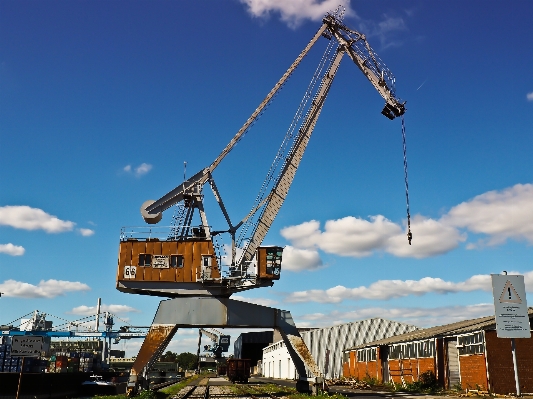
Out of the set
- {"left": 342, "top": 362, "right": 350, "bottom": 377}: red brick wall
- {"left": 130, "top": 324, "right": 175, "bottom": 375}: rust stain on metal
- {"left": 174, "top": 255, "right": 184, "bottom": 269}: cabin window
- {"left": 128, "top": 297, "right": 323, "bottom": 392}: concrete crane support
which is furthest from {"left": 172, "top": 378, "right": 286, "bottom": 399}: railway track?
{"left": 342, "top": 362, "right": 350, "bottom": 377}: red brick wall

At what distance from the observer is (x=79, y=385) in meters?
43.6

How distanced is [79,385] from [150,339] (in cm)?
2053

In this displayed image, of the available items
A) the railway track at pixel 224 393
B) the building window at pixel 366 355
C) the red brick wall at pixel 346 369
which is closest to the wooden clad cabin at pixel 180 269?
the railway track at pixel 224 393

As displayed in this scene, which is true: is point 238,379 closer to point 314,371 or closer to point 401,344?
point 401,344

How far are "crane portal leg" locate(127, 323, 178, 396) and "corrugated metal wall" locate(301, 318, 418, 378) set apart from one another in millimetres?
36607

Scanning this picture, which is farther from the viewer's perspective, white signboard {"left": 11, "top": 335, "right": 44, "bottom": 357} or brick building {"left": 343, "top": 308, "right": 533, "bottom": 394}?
brick building {"left": 343, "top": 308, "right": 533, "bottom": 394}

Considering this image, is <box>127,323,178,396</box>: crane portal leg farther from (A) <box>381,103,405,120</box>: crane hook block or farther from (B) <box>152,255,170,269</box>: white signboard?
(A) <box>381,103,405,120</box>: crane hook block

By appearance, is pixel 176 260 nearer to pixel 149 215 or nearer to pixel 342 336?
pixel 149 215

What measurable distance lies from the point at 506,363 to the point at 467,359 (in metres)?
2.54

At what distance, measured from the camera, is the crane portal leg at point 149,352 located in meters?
26.5

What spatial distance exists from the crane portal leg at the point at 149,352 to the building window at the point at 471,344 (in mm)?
18161

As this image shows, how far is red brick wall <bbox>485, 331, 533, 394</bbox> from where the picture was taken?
28516 millimetres

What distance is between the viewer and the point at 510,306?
26953mm

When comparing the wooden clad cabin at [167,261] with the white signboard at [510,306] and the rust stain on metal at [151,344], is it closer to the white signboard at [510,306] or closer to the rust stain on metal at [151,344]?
the rust stain on metal at [151,344]
